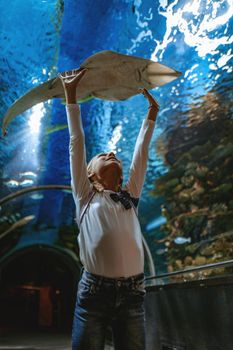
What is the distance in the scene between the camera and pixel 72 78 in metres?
2.00

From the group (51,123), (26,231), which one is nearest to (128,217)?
(51,123)

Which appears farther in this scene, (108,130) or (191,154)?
A: (191,154)

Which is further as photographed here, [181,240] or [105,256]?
[181,240]

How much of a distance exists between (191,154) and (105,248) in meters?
8.89

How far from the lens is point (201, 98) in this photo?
25.8 ft

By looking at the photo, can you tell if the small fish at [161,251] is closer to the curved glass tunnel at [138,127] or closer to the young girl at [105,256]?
the curved glass tunnel at [138,127]

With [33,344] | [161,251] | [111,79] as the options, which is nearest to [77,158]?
[111,79]

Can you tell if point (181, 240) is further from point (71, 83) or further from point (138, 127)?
point (71, 83)

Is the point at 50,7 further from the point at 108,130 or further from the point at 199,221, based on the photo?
the point at 199,221

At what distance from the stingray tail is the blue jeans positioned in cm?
139

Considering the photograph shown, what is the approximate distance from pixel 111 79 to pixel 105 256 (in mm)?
1306

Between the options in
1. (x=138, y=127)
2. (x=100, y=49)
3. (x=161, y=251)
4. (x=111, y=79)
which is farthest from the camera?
(x=161, y=251)

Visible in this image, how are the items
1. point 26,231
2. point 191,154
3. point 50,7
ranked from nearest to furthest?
point 50,7
point 191,154
point 26,231

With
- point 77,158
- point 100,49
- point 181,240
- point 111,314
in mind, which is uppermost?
point 100,49
